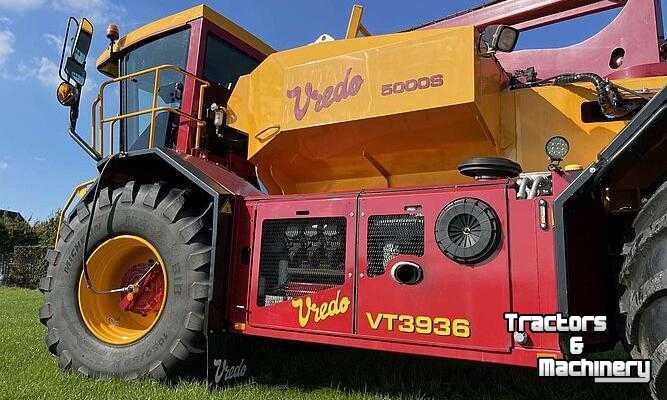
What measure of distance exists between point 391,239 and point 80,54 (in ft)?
10.7

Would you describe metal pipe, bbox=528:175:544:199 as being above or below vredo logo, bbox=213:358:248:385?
above

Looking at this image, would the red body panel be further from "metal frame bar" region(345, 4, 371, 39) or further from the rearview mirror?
the rearview mirror

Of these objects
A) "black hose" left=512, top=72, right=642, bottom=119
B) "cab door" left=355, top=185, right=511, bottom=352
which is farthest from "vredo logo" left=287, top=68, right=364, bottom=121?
"black hose" left=512, top=72, right=642, bottom=119

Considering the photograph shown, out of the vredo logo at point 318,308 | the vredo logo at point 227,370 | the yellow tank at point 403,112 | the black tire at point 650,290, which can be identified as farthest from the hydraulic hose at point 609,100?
the vredo logo at point 227,370

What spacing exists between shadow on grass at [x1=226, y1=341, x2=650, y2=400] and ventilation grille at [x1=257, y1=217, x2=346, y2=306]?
797 mm

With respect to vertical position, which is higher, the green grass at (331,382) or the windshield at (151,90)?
the windshield at (151,90)

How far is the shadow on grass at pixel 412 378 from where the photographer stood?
383cm

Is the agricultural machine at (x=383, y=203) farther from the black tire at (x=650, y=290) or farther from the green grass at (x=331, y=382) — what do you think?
the green grass at (x=331, y=382)

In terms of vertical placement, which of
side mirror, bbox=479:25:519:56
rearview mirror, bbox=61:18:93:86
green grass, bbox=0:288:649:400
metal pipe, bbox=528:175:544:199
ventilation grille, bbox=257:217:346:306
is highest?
rearview mirror, bbox=61:18:93:86

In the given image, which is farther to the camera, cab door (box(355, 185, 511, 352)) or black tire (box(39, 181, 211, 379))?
black tire (box(39, 181, 211, 379))

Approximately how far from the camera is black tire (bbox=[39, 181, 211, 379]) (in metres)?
3.73

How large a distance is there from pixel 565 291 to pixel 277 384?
2.22 metres

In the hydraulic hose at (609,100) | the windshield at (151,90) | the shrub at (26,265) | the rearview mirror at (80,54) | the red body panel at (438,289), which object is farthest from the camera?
the shrub at (26,265)

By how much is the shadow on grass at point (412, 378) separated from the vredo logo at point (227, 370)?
0.49 ft
